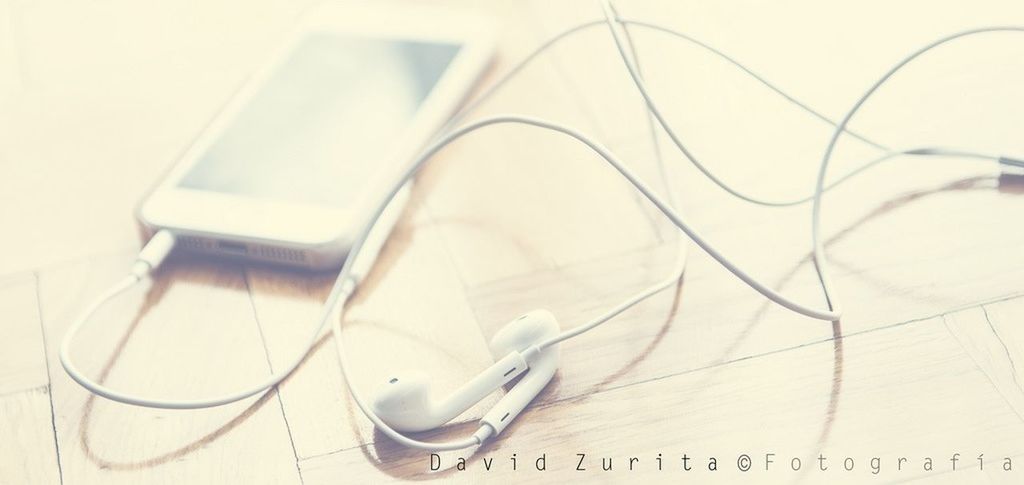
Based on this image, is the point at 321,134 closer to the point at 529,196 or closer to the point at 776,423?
Answer: the point at 529,196

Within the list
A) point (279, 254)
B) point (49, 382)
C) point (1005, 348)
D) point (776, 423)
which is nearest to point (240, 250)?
point (279, 254)

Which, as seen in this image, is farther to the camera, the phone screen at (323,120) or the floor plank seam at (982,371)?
the phone screen at (323,120)

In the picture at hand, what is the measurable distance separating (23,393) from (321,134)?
9.6 inches

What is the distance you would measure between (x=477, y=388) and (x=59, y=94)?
17.2 inches

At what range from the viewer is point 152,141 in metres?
0.75

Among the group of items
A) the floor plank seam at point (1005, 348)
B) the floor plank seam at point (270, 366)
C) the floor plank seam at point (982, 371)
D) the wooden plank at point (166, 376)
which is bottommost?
the wooden plank at point (166, 376)

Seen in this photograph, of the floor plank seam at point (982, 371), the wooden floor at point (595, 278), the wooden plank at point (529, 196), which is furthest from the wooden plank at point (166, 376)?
the floor plank seam at point (982, 371)

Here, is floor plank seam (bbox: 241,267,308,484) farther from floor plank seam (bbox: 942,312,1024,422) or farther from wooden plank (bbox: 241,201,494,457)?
floor plank seam (bbox: 942,312,1024,422)

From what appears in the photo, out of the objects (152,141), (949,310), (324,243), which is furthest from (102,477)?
→ (949,310)

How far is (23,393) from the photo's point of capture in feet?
1.89

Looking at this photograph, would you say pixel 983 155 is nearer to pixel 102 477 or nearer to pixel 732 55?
pixel 732 55

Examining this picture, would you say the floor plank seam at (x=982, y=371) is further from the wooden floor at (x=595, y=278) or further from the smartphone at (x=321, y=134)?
the smartphone at (x=321, y=134)

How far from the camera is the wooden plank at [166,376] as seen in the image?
1.75 feet

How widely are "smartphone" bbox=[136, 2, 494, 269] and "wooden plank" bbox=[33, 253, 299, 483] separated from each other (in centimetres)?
3
